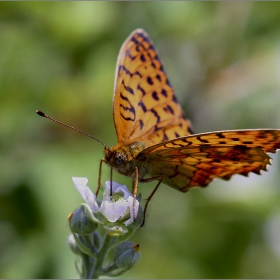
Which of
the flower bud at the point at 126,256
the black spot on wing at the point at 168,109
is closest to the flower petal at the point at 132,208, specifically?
the flower bud at the point at 126,256

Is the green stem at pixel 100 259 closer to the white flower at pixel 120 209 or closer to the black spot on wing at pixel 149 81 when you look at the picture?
the white flower at pixel 120 209

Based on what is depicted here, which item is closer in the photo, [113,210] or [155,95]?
[113,210]

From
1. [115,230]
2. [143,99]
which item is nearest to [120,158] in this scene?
[115,230]

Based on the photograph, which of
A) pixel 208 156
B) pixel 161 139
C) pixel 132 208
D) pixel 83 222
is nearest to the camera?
pixel 83 222

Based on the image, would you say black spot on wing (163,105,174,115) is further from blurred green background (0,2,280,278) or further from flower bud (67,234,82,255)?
flower bud (67,234,82,255)

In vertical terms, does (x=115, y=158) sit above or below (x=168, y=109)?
below

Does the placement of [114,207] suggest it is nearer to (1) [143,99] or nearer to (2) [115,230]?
(2) [115,230]

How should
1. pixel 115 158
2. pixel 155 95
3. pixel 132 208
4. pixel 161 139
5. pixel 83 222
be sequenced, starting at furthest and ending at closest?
1. pixel 155 95
2. pixel 161 139
3. pixel 115 158
4. pixel 132 208
5. pixel 83 222
